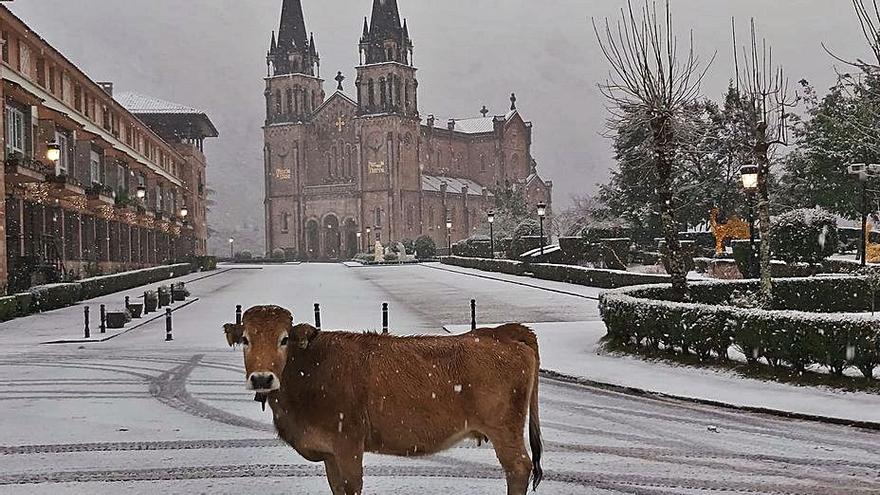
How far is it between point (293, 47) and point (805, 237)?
108 meters

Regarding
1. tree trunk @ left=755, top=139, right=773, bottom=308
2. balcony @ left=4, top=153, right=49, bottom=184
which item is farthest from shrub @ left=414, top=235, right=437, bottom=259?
tree trunk @ left=755, top=139, right=773, bottom=308

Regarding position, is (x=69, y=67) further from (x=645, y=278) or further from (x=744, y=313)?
(x=744, y=313)

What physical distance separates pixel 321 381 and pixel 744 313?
986 centimetres

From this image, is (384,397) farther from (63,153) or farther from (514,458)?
(63,153)

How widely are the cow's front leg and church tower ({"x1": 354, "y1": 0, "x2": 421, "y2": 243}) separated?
111 metres

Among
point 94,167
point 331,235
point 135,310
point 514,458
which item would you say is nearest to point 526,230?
point 94,167

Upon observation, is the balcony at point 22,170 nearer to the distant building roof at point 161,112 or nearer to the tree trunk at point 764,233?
the tree trunk at point 764,233

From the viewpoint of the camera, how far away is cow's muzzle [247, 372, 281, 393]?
5.10m

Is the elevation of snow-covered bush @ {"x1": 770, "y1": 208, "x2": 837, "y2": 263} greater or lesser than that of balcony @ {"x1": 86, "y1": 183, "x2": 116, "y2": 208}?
lesser

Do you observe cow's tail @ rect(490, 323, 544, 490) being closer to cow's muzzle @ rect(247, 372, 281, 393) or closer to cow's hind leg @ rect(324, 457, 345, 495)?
cow's hind leg @ rect(324, 457, 345, 495)

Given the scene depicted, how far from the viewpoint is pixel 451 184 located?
12912 cm

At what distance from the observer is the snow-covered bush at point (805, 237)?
28.9 metres

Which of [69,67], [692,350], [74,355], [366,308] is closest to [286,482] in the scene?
[692,350]

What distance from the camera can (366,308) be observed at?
94.1 ft
